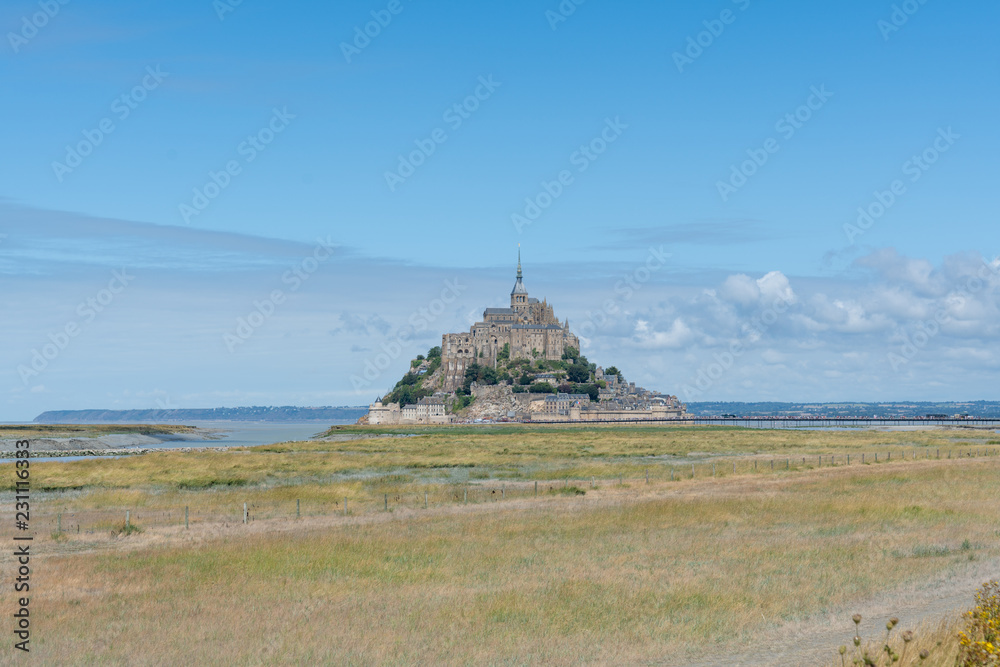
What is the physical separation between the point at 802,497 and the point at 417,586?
22219 mm

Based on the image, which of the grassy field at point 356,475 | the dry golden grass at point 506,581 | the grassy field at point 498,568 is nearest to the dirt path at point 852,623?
the grassy field at point 498,568

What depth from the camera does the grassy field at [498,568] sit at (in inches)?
683

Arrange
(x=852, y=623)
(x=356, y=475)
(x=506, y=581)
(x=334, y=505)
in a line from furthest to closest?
(x=356, y=475), (x=334, y=505), (x=506, y=581), (x=852, y=623)

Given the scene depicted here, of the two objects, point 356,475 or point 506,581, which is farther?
point 356,475

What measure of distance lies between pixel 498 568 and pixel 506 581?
175 centimetres

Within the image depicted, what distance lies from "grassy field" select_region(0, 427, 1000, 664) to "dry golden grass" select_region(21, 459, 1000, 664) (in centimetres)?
8

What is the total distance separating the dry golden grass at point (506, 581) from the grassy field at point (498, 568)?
0.27ft

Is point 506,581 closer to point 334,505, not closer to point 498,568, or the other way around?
point 498,568

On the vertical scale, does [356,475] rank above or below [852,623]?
above

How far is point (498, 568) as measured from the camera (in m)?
24.6

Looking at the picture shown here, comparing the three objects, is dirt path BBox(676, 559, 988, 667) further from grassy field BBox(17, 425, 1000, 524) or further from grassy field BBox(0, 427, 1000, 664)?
grassy field BBox(17, 425, 1000, 524)

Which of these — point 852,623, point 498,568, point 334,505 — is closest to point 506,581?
point 498,568

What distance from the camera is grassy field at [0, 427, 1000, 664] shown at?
1736 cm

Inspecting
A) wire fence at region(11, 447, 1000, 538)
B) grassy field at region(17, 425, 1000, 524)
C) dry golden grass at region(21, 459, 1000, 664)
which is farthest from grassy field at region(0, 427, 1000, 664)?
grassy field at region(17, 425, 1000, 524)
